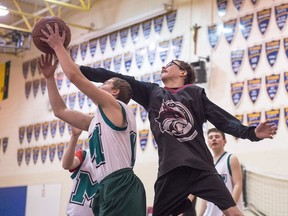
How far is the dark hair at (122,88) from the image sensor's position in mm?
4305

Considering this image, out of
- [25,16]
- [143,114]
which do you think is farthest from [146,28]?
[25,16]

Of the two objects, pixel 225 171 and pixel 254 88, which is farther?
pixel 254 88

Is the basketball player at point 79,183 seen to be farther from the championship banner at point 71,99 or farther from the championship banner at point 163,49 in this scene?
the championship banner at point 71,99

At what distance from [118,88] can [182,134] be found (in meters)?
0.71

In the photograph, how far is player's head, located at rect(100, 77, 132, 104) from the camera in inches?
169

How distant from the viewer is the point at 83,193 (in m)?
5.42

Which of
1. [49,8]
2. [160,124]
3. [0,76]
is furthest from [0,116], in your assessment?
[160,124]

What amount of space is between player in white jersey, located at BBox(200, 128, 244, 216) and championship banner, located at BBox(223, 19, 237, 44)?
131 inches

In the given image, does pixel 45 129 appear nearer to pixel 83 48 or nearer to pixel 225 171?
pixel 83 48

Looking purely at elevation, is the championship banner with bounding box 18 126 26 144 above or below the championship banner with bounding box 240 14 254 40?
below

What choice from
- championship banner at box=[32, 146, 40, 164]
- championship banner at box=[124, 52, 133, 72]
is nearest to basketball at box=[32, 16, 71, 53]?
championship banner at box=[124, 52, 133, 72]

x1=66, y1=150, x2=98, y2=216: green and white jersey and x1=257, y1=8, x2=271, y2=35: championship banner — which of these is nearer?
x1=66, y1=150, x2=98, y2=216: green and white jersey

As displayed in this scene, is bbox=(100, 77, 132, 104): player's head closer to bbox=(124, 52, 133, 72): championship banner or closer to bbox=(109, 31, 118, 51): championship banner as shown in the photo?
bbox=(124, 52, 133, 72): championship banner

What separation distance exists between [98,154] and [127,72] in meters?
7.79
